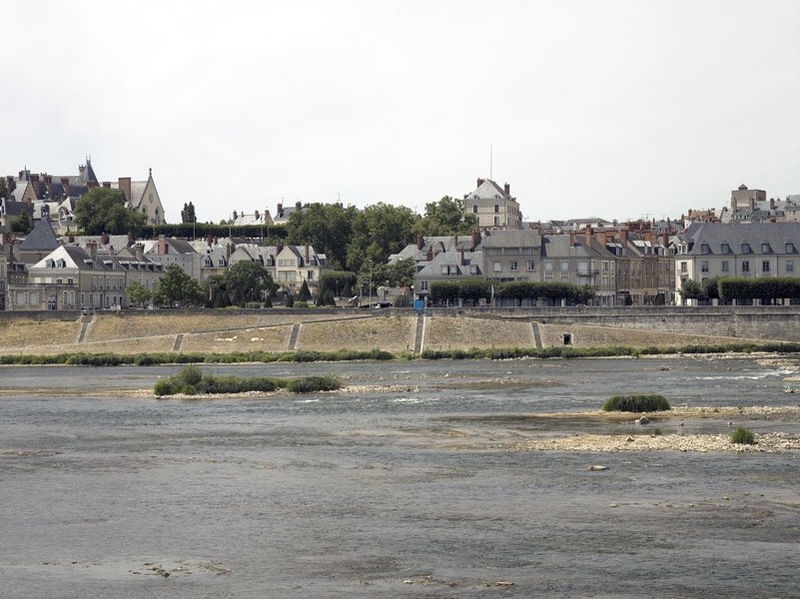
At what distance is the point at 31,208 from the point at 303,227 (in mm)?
35185

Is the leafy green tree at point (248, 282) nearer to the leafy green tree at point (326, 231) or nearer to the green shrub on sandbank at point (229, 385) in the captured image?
the leafy green tree at point (326, 231)

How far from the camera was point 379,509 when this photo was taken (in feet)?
103

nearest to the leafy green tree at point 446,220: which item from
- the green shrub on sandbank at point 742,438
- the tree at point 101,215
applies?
the tree at point 101,215

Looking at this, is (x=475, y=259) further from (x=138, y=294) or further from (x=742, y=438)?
(x=742, y=438)

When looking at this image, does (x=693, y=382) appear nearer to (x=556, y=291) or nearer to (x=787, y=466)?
(x=787, y=466)

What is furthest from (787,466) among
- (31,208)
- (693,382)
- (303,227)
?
(31,208)

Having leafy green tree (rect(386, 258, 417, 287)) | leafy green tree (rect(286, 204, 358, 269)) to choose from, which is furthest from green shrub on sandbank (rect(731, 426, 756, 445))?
leafy green tree (rect(286, 204, 358, 269))

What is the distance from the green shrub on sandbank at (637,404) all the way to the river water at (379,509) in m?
1.72

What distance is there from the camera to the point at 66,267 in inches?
4476

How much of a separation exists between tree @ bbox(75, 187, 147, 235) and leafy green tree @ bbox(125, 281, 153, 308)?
28.2m

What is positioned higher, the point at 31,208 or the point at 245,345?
the point at 31,208

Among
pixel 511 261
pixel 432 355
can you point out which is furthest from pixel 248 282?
pixel 432 355

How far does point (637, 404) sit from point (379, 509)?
20356mm

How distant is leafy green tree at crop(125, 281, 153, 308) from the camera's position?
115 metres
